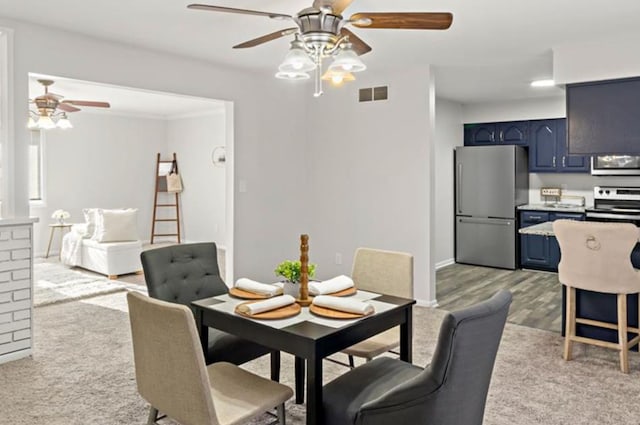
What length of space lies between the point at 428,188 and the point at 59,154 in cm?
637

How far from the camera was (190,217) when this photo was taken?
923 centimetres

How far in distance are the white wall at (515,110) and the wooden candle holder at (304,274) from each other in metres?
5.83

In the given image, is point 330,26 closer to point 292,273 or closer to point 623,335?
point 292,273

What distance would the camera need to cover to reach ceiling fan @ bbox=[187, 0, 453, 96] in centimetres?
231

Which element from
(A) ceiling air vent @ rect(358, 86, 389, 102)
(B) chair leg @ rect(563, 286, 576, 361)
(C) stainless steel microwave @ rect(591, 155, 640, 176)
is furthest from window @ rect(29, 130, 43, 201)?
(C) stainless steel microwave @ rect(591, 155, 640, 176)

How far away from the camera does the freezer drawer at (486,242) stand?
688cm

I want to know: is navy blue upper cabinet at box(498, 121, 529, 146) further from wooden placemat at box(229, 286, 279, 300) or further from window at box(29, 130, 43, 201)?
window at box(29, 130, 43, 201)

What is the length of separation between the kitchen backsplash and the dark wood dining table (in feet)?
17.5

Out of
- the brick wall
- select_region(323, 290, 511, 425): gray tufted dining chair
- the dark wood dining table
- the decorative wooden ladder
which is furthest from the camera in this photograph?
the decorative wooden ladder

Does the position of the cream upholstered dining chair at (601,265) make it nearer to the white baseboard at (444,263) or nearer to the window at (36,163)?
the white baseboard at (444,263)

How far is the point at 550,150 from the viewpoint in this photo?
271 inches

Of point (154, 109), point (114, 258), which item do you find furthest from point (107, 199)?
point (114, 258)

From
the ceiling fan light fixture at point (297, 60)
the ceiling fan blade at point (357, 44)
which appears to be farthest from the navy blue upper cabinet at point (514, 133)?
the ceiling fan light fixture at point (297, 60)

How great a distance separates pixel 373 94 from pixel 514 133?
2975 mm
